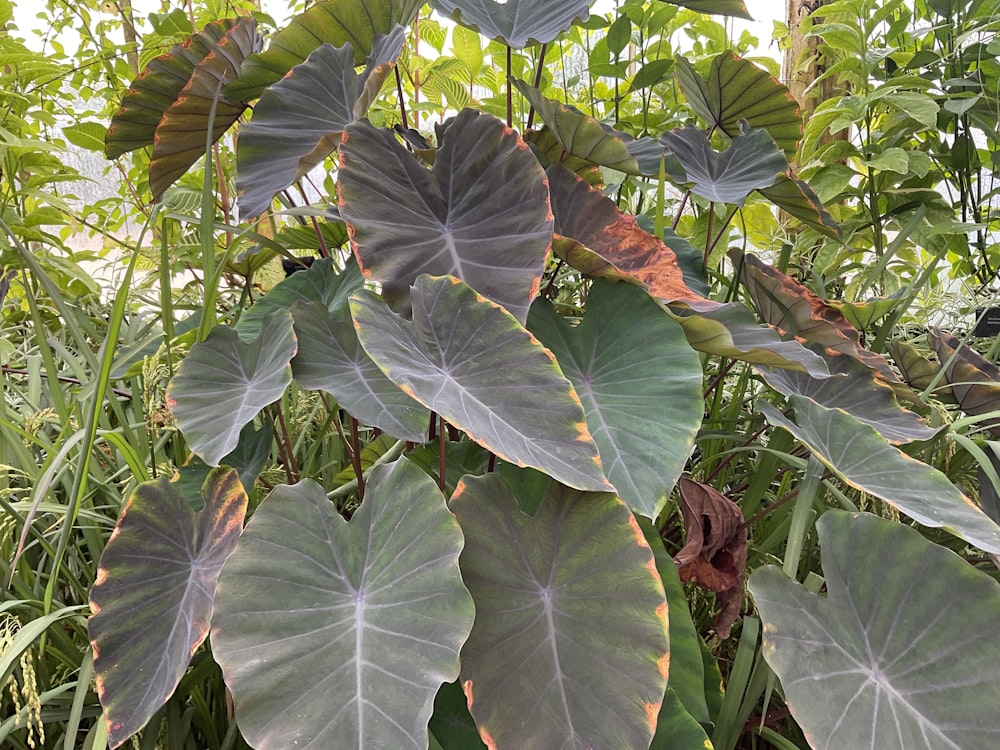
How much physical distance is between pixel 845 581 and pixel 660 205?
49cm

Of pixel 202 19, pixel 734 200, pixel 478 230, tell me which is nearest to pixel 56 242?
pixel 202 19

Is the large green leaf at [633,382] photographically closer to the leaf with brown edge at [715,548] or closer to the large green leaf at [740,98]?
the leaf with brown edge at [715,548]

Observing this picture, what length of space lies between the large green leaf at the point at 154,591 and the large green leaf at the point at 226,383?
0.05 metres

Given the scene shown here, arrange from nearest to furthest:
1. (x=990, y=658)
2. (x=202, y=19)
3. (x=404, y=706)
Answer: (x=404, y=706), (x=990, y=658), (x=202, y=19)

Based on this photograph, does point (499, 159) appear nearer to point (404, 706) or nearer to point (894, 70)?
point (404, 706)

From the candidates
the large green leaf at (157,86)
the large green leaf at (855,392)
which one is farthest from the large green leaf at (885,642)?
the large green leaf at (157,86)

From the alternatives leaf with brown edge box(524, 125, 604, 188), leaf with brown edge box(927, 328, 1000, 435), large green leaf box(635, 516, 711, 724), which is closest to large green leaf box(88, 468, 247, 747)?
large green leaf box(635, 516, 711, 724)

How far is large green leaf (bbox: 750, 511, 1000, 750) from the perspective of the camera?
54 cm

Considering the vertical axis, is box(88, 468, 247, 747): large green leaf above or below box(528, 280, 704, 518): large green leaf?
below

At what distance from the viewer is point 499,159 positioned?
29.4 inches

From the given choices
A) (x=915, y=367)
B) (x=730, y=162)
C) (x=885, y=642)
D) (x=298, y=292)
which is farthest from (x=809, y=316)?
(x=298, y=292)

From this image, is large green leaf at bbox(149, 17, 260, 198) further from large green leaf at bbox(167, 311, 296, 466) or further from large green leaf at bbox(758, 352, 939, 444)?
large green leaf at bbox(758, 352, 939, 444)

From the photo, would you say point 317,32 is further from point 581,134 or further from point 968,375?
point 968,375

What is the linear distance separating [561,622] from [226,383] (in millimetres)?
448
